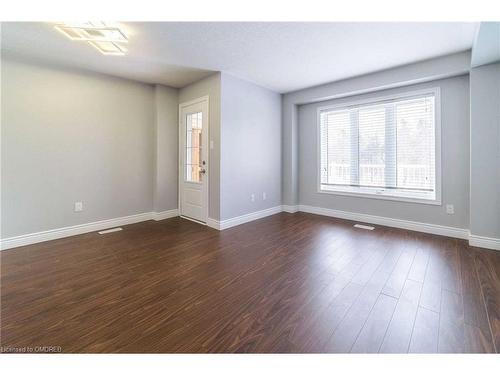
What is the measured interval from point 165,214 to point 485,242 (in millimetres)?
5003

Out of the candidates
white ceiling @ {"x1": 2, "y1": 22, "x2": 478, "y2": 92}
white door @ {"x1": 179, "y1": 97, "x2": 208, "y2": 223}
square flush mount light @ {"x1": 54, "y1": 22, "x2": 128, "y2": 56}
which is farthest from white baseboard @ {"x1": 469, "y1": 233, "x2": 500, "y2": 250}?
square flush mount light @ {"x1": 54, "y1": 22, "x2": 128, "y2": 56}

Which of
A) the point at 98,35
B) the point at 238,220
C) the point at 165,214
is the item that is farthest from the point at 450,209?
the point at 98,35

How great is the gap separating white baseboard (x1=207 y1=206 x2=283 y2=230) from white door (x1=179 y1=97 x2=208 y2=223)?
0.27 metres

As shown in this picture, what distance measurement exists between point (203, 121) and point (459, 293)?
12.9 feet

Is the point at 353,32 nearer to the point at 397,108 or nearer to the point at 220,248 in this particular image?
the point at 397,108

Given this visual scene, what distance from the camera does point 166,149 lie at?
4.45m

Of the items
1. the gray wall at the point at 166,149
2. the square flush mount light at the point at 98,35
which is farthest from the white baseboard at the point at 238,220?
the square flush mount light at the point at 98,35

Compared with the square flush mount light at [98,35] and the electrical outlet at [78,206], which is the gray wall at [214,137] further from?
the electrical outlet at [78,206]

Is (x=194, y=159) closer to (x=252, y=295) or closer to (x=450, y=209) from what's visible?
(x=252, y=295)

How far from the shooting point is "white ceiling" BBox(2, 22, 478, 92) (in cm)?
238

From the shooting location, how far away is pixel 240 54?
301cm

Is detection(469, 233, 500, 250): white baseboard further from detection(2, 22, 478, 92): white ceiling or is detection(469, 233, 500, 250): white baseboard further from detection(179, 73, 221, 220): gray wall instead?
detection(179, 73, 221, 220): gray wall

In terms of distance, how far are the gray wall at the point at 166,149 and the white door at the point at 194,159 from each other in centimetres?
12
